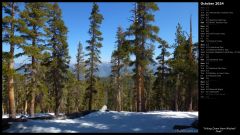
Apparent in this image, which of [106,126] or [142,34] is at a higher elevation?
[142,34]

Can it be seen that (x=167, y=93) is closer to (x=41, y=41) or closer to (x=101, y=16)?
(x=101, y=16)

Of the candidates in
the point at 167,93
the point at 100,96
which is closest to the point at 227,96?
the point at 167,93

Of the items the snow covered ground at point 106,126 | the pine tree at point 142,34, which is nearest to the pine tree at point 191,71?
the pine tree at point 142,34

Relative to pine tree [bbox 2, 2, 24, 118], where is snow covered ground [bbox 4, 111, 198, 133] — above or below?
below

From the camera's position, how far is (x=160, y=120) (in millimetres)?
16141

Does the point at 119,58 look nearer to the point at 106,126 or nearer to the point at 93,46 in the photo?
the point at 93,46

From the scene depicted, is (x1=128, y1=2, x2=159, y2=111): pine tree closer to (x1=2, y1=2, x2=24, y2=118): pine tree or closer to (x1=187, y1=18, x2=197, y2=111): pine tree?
(x1=187, y1=18, x2=197, y2=111): pine tree

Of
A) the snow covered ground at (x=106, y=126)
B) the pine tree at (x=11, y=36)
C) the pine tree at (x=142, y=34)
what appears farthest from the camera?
the pine tree at (x=142, y=34)

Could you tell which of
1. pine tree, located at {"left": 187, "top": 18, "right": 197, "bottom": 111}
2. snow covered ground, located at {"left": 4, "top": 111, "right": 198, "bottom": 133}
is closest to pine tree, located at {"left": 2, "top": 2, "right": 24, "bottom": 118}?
snow covered ground, located at {"left": 4, "top": 111, "right": 198, "bottom": 133}

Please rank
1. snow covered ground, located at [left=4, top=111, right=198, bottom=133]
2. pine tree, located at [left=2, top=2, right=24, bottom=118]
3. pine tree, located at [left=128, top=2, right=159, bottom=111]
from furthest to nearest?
pine tree, located at [left=128, top=2, right=159, bottom=111] → pine tree, located at [left=2, top=2, right=24, bottom=118] → snow covered ground, located at [left=4, top=111, right=198, bottom=133]

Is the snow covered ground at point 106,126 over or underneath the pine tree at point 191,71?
underneath

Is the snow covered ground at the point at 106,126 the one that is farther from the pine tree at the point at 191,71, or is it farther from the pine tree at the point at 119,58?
the pine tree at the point at 119,58

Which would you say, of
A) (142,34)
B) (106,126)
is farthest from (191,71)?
(106,126)

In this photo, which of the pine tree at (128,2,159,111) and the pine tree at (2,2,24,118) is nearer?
the pine tree at (2,2,24,118)
